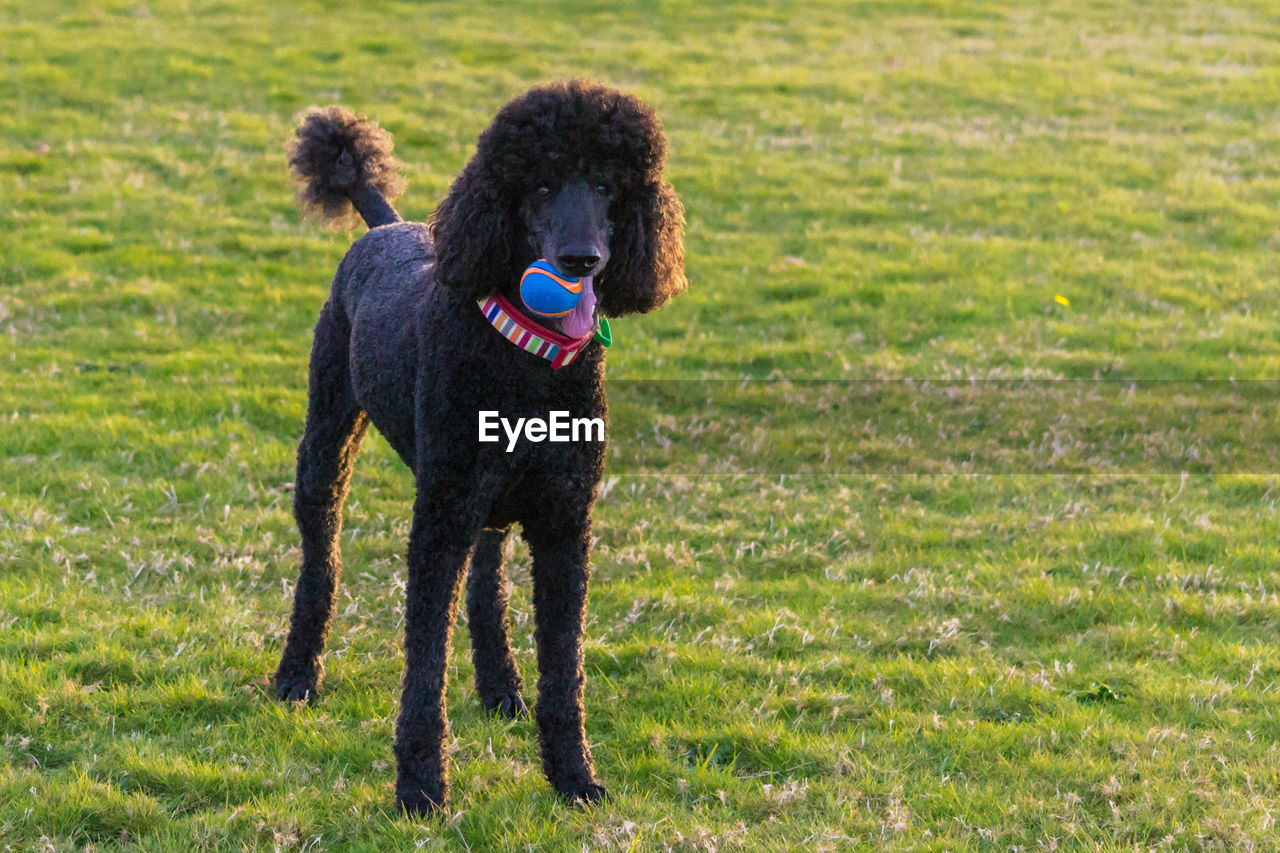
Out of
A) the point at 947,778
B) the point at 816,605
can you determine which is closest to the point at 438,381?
the point at 947,778

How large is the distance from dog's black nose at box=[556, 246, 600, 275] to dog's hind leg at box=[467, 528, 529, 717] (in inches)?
84.4

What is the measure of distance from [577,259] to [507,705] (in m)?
2.98

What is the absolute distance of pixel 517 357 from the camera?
5.48 meters

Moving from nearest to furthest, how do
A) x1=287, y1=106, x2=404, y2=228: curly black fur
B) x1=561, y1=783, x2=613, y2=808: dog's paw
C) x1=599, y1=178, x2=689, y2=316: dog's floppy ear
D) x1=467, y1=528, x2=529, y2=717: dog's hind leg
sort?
x1=599, y1=178, x2=689, y2=316: dog's floppy ear
x1=561, y1=783, x2=613, y2=808: dog's paw
x1=467, y1=528, x2=529, y2=717: dog's hind leg
x1=287, y1=106, x2=404, y2=228: curly black fur

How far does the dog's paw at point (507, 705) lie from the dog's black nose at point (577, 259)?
2.89 m

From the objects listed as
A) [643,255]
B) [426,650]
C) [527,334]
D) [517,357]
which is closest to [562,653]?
[426,650]

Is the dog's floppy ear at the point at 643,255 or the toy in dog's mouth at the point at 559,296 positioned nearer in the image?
the toy in dog's mouth at the point at 559,296

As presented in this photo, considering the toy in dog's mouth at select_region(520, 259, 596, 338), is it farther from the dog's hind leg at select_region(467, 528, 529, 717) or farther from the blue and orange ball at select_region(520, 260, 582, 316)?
the dog's hind leg at select_region(467, 528, 529, 717)

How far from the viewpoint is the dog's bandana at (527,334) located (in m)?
5.38

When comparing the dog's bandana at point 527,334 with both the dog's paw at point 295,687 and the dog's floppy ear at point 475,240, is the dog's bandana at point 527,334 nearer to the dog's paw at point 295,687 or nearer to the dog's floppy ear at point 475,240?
the dog's floppy ear at point 475,240

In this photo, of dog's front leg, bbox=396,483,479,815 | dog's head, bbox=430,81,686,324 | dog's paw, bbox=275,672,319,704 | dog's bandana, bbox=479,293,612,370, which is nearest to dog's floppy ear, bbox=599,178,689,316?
dog's head, bbox=430,81,686,324

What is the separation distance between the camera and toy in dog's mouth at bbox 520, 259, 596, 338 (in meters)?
5.14

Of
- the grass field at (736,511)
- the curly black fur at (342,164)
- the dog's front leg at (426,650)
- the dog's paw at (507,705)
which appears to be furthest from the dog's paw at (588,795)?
the curly black fur at (342,164)

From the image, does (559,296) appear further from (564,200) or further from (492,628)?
(492,628)
